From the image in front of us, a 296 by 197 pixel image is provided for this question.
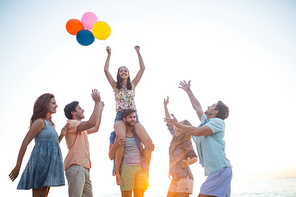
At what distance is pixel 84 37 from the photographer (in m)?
5.00

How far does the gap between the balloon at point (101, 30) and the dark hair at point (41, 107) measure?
2.15 meters

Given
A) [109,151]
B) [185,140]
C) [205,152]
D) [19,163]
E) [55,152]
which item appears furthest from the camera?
[185,140]

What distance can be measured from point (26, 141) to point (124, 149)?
157cm

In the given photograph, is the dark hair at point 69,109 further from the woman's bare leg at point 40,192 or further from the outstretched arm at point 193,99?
the outstretched arm at point 193,99

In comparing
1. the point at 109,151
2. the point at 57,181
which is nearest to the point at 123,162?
the point at 109,151

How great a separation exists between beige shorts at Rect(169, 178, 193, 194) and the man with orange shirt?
57.8 inches

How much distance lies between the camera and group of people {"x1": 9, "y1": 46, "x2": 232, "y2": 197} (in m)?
3.06

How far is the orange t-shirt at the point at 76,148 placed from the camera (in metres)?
3.71

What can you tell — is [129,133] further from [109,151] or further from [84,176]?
[84,176]

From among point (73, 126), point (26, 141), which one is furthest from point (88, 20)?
point (26, 141)

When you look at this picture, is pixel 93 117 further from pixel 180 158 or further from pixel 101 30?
pixel 101 30

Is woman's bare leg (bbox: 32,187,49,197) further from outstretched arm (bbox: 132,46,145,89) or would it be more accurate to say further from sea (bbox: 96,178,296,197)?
sea (bbox: 96,178,296,197)

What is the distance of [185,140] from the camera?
4.61 meters

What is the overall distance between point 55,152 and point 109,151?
43.6 inches
